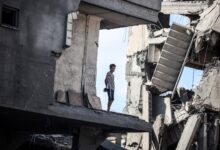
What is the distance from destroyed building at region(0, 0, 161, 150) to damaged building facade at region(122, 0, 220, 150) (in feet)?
19.5

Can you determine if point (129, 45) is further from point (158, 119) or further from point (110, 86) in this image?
point (110, 86)

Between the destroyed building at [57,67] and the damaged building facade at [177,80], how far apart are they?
5.93m

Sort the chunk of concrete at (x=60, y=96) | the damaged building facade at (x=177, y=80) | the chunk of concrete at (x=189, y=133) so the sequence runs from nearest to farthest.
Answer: the chunk of concrete at (x=60, y=96) < the chunk of concrete at (x=189, y=133) < the damaged building facade at (x=177, y=80)

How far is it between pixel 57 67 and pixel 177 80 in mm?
9682

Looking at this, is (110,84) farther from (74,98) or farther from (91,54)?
(74,98)

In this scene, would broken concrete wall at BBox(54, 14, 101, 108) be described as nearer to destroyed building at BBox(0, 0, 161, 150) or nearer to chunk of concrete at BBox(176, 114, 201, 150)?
destroyed building at BBox(0, 0, 161, 150)

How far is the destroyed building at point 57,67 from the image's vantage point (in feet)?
48.7

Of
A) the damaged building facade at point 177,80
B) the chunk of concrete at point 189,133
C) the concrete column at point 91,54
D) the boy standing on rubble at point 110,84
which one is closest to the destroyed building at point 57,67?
the concrete column at point 91,54

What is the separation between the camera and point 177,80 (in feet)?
84.1

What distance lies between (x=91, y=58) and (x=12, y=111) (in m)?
3.49

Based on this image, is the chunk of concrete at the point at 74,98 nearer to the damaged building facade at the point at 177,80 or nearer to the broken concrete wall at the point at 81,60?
the broken concrete wall at the point at 81,60

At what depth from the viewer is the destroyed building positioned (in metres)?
14.9

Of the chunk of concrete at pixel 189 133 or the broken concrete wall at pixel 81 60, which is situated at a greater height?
the broken concrete wall at pixel 81 60

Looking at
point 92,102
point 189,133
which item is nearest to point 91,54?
point 92,102
